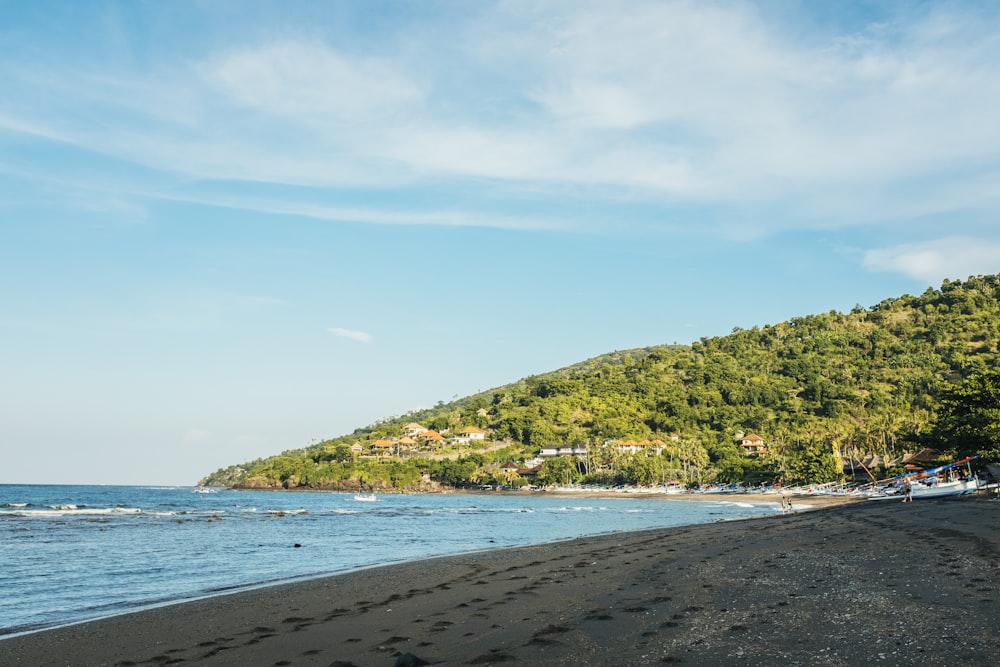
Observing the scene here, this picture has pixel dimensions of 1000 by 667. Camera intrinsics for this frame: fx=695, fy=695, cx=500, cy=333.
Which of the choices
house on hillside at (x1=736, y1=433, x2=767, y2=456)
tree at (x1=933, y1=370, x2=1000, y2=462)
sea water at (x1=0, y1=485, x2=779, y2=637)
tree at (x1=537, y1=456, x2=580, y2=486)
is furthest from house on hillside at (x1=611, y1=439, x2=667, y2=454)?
sea water at (x1=0, y1=485, x2=779, y2=637)

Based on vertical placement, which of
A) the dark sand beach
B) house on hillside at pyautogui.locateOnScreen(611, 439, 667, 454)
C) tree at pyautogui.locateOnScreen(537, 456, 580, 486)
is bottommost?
tree at pyautogui.locateOnScreen(537, 456, 580, 486)

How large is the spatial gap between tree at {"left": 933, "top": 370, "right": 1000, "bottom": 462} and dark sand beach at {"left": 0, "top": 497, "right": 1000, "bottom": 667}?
47.9 m

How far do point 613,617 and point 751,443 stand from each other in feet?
611

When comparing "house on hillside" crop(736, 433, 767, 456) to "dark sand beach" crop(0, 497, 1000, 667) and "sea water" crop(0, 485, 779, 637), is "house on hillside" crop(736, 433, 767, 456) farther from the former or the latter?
"dark sand beach" crop(0, 497, 1000, 667)

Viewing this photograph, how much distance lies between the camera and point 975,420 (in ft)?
204

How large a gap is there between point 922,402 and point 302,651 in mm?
185661

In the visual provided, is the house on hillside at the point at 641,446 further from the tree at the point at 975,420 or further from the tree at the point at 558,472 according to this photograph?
the tree at the point at 975,420

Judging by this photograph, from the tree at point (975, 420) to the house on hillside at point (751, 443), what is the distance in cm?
10759

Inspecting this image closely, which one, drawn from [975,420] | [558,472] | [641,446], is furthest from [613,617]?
[641,446]

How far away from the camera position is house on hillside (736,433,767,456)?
176250 millimetres

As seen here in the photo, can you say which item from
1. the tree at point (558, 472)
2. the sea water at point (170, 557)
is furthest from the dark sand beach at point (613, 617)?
the tree at point (558, 472)

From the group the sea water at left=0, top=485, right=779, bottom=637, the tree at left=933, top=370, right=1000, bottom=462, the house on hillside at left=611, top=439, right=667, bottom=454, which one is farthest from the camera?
the house on hillside at left=611, top=439, right=667, bottom=454

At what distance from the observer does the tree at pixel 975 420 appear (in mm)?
59656

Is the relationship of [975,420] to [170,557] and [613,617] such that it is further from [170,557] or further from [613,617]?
[170,557]
